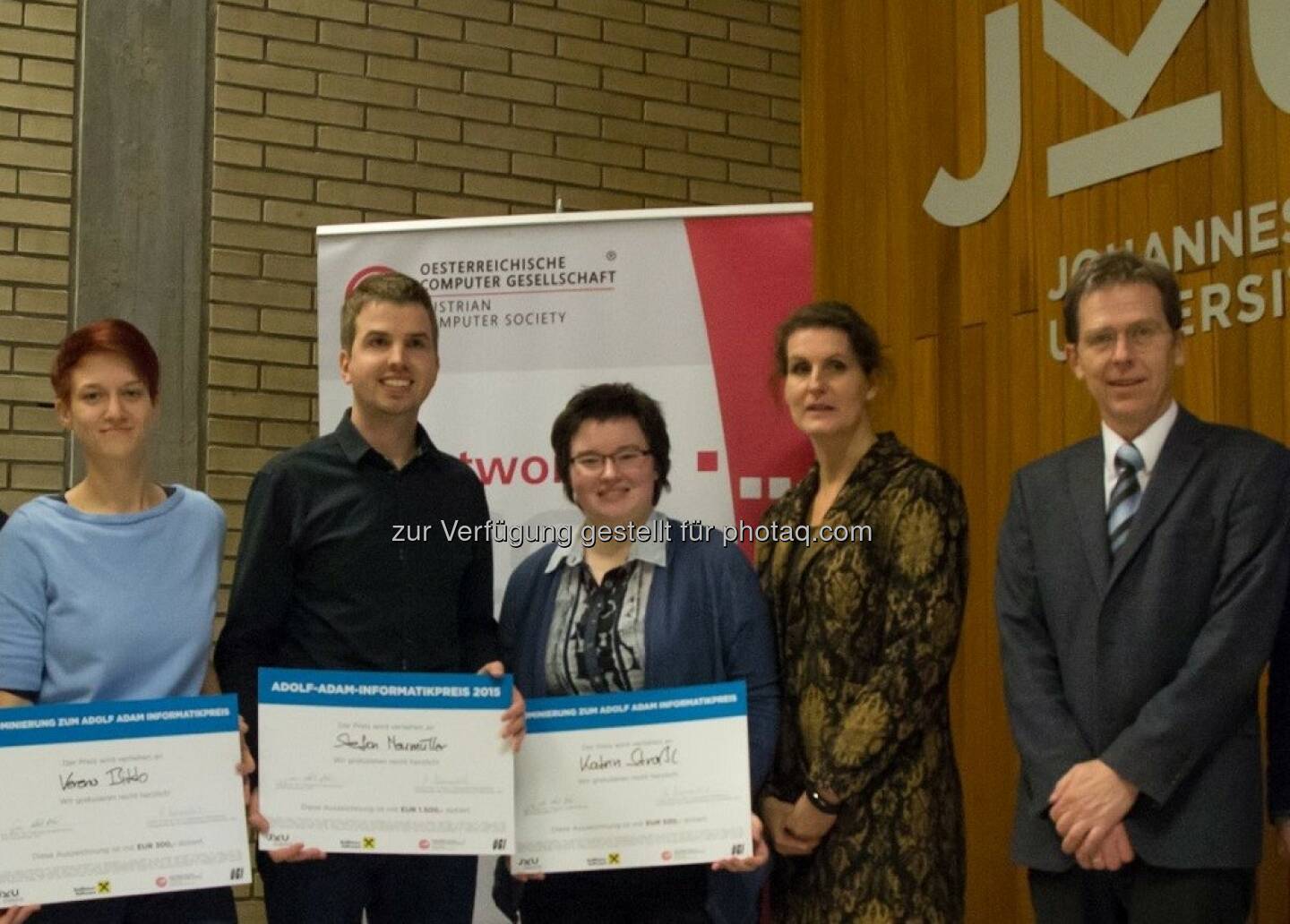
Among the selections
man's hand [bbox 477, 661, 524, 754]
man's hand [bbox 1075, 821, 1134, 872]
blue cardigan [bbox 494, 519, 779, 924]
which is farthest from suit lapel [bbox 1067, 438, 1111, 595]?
man's hand [bbox 477, 661, 524, 754]

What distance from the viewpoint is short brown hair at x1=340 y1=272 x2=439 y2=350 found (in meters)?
3.29

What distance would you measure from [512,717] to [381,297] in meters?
0.93

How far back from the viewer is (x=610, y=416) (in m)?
3.27

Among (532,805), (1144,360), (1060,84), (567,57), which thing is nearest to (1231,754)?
(1144,360)

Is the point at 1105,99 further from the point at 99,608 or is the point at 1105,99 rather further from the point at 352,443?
the point at 99,608

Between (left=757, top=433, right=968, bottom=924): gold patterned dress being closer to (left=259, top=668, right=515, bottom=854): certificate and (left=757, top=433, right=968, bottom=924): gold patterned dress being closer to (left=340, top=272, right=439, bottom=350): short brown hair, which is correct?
(left=259, top=668, right=515, bottom=854): certificate

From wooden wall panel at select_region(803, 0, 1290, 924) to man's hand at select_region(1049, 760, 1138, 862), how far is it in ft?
4.20

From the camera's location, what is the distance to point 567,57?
6027mm

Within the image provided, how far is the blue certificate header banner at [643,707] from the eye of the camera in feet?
9.84

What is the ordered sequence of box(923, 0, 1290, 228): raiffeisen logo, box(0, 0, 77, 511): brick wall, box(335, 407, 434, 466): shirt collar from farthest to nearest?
box(0, 0, 77, 511): brick wall → box(923, 0, 1290, 228): raiffeisen logo → box(335, 407, 434, 466): shirt collar

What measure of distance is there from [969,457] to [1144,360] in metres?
1.89

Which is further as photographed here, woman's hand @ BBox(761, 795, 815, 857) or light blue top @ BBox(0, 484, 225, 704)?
woman's hand @ BBox(761, 795, 815, 857)

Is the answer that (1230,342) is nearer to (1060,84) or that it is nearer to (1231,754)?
(1060,84)

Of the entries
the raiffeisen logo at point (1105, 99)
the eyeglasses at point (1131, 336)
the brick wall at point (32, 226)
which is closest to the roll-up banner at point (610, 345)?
the raiffeisen logo at point (1105, 99)
